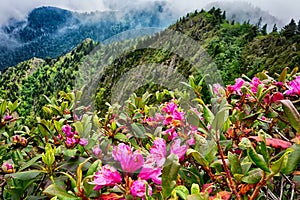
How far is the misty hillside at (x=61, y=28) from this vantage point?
135 feet

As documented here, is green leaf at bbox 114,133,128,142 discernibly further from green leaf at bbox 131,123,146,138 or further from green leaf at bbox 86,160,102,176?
green leaf at bbox 86,160,102,176

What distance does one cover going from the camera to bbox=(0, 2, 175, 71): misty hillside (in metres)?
41.2

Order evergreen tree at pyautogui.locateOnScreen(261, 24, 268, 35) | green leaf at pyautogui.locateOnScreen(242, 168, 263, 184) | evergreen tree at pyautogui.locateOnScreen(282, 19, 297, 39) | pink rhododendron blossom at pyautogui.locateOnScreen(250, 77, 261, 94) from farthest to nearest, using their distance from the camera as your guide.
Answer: evergreen tree at pyautogui.locateOnScreen(261, 24, 268, 35) < evergreen tree at pyautogui.locateOnScreen(282, 19, 297, 39) < pink rhododendron blossom at pyautogui.locateOnScreen(250, 77, 261, 94) < green leaf at pyautogui.locateOnScreen(242, 168, 263, 184)

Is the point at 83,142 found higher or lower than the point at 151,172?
lower

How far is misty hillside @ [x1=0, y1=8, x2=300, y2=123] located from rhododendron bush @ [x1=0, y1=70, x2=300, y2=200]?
2463 cm

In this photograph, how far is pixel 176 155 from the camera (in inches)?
24.1

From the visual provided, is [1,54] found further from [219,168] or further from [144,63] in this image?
[219,168]

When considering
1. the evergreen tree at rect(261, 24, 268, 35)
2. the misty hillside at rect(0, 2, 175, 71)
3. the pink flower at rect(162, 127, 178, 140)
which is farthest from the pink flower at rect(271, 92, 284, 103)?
the evergreen tree at rect(261, 24, 268, 35)

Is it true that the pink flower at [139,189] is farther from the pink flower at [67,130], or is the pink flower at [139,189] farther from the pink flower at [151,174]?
the pink flower at [67,130]

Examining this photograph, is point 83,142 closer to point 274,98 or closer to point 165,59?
point 274,98

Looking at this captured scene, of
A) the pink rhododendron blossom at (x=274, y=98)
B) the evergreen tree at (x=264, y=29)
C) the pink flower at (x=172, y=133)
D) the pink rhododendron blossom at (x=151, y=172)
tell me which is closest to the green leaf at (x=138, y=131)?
the pink flower at (x=172, y=133)

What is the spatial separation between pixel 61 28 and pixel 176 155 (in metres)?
60.8

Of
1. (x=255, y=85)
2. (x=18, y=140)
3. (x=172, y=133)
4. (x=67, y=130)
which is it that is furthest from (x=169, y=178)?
(x=18, y=140)

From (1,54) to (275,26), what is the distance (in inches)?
2340
